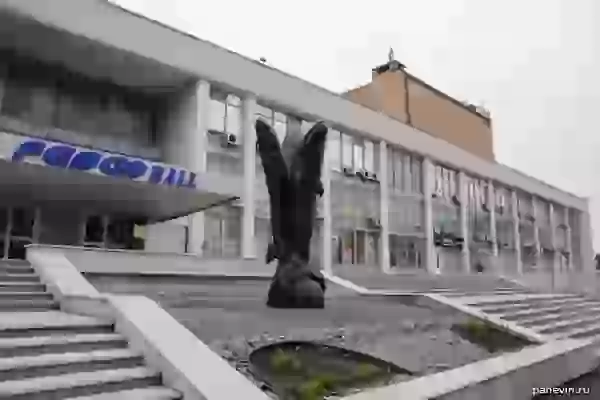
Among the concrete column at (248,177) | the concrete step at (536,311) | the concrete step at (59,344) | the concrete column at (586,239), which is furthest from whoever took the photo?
the concrete column at (586,239)

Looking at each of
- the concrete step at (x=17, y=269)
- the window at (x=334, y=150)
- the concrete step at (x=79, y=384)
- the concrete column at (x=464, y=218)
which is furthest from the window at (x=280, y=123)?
the concrete step at (x=79, y=384)

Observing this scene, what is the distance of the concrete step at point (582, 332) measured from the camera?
446 inches

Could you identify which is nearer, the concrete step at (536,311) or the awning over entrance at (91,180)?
the concrete step at (536,311)

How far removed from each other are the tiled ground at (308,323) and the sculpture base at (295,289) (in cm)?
29

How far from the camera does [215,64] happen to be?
2073 cm

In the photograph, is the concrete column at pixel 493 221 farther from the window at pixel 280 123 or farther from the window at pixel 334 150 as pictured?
the window at pixel 280 123

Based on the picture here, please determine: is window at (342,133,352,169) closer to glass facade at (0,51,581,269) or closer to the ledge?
glass facade at (0,51,581,269)

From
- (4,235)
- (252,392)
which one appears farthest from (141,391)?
(4,235)

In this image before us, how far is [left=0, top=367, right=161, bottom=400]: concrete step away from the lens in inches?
153

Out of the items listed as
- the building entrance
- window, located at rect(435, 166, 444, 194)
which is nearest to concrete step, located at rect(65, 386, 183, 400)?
the building entrance

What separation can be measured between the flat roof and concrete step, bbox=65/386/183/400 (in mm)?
15085

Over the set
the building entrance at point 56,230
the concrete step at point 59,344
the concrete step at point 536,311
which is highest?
the building entrance at point 56,230

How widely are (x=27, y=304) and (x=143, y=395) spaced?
320cm

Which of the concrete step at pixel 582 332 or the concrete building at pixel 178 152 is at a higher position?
the concrete building at pixel 178 152
